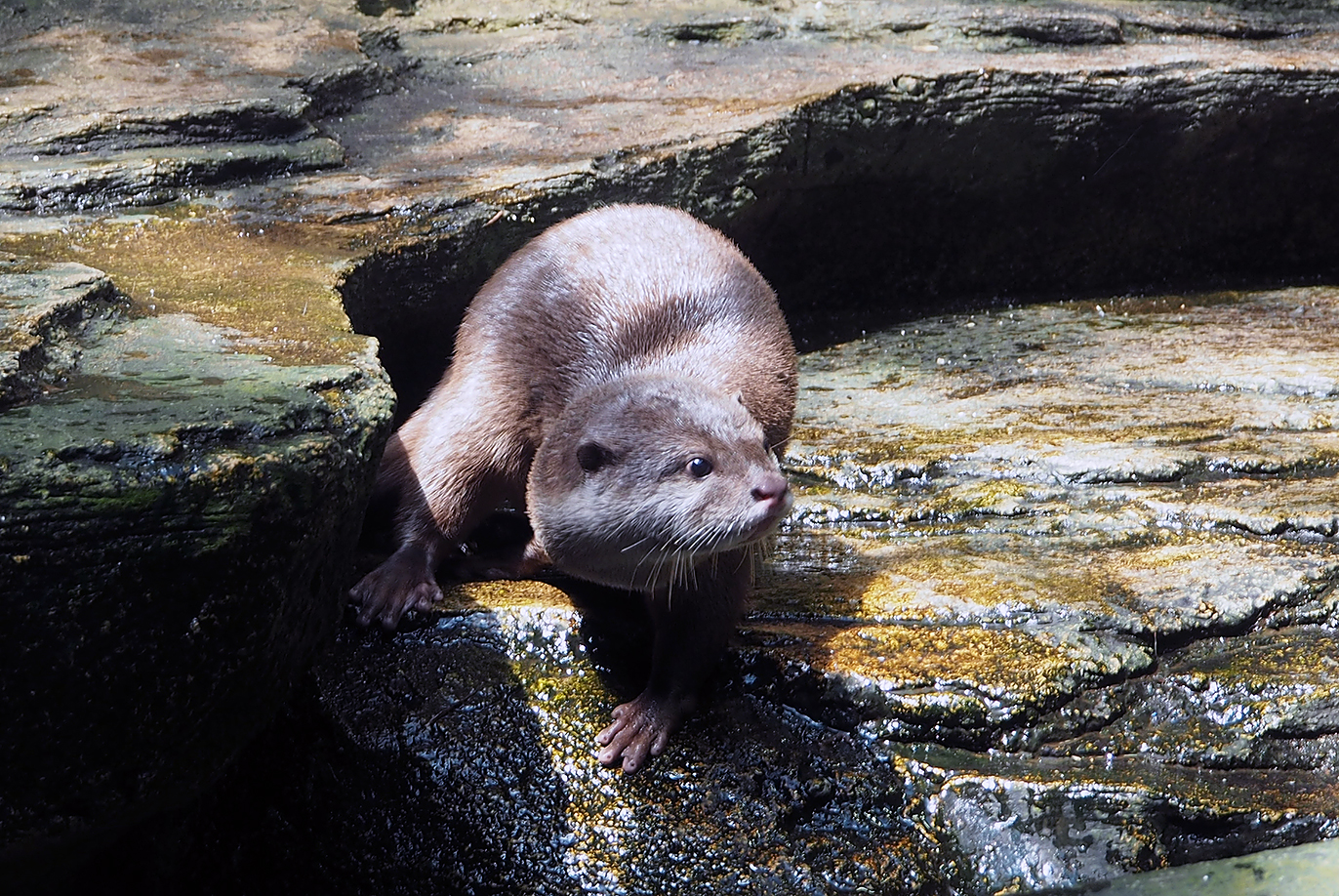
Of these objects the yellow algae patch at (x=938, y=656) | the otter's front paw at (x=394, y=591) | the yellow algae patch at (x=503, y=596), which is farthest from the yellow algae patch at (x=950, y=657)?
the otter's front paw at (x=394, y=591)

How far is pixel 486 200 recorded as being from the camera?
3.79 metres

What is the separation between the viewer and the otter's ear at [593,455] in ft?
7.93

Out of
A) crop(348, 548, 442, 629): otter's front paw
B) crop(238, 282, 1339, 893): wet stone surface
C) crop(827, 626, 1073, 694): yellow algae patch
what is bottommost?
crop(238, 282, 1339, 893): wet stone surface

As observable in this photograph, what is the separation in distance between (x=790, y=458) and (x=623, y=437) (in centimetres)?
122

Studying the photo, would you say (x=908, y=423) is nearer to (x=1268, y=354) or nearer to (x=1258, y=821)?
(x=1268, y=354)

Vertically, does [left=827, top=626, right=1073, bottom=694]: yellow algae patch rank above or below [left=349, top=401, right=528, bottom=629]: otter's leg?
below

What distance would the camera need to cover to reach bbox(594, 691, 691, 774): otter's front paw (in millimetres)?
2346

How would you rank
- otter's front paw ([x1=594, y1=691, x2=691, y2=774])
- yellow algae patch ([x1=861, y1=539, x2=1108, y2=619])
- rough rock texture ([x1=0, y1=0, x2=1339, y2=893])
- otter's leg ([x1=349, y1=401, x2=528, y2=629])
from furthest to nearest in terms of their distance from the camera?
otter's leg ([x1=349, y1=401, x2=528, y2=629]) < yellow algae patch ([x1=861, y1=539, x2=1108, y2=619]) < otter's front paw ([x1=594, y1=691, x2=691, y2=774]) < rough rock texture ([x1=0, y1=0, x2=1339, y2=893])

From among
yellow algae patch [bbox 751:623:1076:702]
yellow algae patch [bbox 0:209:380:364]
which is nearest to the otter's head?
yellow algae patch [bbox 751:623:1076:702]

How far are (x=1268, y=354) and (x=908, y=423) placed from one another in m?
1.46

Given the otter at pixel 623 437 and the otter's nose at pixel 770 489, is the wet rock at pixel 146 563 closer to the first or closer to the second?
the otter at pixel 623 437

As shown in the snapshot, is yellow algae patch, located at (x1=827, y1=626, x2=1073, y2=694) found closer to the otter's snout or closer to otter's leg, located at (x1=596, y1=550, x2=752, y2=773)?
otter's leg, located at (x1=596, y1=550, x2=752, y2=773)

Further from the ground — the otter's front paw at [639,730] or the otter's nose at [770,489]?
the otter's nose at [770,489]

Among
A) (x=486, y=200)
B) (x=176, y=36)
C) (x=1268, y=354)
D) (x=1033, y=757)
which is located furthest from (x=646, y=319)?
(x=176, y=36)
